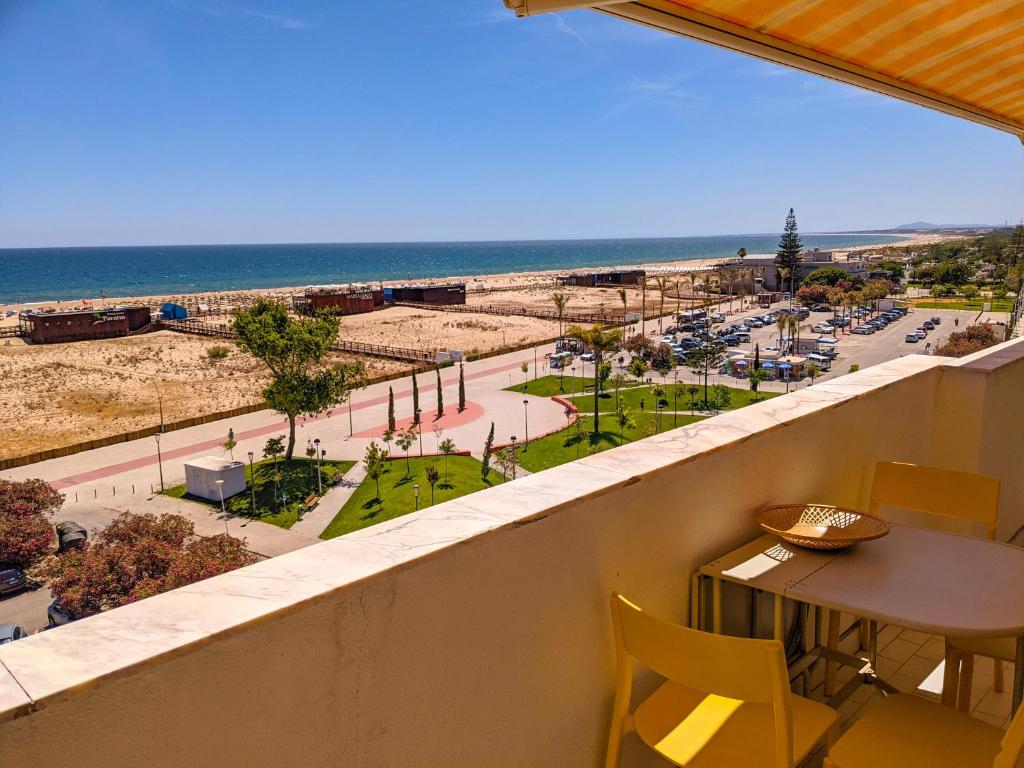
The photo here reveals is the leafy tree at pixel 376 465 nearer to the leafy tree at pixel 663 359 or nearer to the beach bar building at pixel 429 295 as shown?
the leafy tree at pixel 663 359

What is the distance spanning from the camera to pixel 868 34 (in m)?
2.06

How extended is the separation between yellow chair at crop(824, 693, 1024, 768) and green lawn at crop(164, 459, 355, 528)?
45.1ft

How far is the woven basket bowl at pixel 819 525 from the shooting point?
5.59 ft

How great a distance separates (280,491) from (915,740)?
15858 mm

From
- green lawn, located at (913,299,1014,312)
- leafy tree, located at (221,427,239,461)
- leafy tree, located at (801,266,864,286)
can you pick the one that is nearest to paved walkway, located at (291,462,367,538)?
leafy tree, located at (221,427,239,461)

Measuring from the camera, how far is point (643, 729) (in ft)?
4.63

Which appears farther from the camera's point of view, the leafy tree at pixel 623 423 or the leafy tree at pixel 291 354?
the leafy tree at pixel 291 354

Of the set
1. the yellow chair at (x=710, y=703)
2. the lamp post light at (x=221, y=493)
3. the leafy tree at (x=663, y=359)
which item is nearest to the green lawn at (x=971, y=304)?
the leafy tree at (x=663, y=359)

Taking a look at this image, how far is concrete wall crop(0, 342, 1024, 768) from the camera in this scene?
76 cm

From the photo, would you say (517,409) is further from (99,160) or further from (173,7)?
(99,160)

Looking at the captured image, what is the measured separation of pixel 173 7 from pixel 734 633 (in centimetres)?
11171

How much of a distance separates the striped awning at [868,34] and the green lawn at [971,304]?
46.3 metres

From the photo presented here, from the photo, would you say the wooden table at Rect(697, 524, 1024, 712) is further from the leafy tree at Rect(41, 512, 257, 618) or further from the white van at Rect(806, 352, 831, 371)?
the white van at Rect(806, 352, 831, 371)

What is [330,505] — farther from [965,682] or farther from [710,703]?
[710,703]
